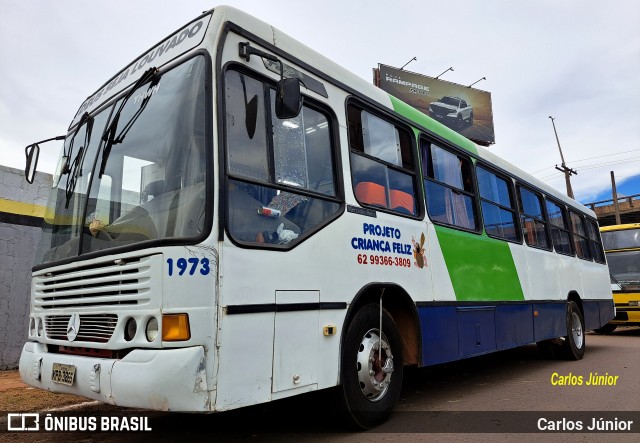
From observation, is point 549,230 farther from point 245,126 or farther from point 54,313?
point 54,313

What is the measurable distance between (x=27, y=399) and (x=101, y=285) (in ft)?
10.2

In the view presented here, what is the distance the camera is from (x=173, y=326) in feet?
9.24

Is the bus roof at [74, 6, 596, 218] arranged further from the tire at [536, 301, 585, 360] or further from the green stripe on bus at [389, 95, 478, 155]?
the tire at [536, 301, 585, 360]

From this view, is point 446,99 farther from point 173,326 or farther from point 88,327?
point 173,326

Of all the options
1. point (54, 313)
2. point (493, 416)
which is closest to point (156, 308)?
point (54, 313)

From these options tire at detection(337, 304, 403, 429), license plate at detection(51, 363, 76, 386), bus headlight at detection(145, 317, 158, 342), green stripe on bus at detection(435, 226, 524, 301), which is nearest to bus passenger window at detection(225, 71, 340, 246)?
bus headlight at detection(145, 317, 158, 342)

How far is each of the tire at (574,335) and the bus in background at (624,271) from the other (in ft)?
15.5

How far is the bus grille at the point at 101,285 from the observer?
291 cm

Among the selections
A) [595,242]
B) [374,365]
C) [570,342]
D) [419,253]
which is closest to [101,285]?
[374,365]

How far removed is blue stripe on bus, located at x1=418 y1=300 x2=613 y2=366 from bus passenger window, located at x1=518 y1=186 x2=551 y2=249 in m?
0.95

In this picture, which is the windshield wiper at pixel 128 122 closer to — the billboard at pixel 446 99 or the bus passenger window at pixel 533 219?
the bus passenger window at pixel 533 219

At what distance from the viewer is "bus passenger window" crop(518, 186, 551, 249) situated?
739 centimetres

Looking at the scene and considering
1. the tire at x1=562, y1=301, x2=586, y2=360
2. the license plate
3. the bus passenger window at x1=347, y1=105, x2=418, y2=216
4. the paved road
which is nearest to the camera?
the license plate

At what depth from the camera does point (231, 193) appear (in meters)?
3.13
